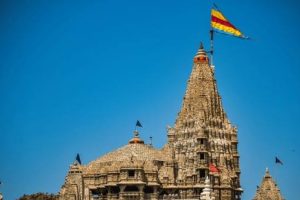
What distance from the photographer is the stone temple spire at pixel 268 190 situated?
128 metres

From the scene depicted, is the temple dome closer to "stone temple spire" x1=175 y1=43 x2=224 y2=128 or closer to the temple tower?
the temple tower

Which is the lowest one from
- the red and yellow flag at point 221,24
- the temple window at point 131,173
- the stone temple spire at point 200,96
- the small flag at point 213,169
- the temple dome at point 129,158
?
the temple window at point 131,173

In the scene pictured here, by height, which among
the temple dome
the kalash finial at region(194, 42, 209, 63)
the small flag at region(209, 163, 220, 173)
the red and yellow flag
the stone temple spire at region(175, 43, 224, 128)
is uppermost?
the red and yellow flag

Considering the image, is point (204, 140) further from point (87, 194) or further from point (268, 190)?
point (87, 194)

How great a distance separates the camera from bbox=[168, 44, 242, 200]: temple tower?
124 metres

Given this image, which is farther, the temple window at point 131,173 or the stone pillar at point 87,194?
the stone pillar at point 87,194

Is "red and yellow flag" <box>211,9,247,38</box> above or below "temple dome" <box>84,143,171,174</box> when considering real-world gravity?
above

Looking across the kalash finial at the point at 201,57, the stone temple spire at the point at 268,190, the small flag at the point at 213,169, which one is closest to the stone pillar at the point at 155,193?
the small flag at the point at 213,169

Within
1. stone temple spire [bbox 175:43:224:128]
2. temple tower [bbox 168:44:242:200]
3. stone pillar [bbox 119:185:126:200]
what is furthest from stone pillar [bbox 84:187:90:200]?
stone temple spire [bbox 175:43:224:128]

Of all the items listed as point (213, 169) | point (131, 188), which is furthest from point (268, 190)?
point (131, 188)

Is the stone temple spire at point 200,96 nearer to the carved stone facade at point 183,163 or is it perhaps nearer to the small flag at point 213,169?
the carved stone facade at point 183,163

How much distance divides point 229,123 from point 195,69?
9.90 meters

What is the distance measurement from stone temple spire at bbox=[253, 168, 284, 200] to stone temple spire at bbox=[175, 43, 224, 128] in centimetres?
1168

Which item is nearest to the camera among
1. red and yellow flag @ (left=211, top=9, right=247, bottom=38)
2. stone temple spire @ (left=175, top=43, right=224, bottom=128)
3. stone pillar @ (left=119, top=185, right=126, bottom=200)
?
stone pillar @ (left=119, top=185, right=126, bottom=200)
